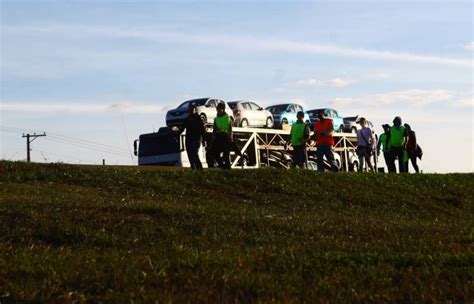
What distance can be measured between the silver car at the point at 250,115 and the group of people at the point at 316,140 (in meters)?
8.43

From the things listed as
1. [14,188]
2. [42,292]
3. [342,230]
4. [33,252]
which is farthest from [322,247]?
[14,188]

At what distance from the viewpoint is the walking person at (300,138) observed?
86.4 feet

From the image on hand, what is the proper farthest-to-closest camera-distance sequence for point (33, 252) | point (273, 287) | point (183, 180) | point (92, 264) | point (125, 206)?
point (183, 180) < point (125, 206) < point (33, 252) < point (92, 264) < point (273, 287)

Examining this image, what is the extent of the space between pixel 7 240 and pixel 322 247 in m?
4.14

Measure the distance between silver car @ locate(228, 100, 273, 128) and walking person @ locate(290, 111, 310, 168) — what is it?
11210mm

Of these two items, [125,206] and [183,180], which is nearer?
[125,206]

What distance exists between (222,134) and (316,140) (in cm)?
302

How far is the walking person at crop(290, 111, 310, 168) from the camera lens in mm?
26344

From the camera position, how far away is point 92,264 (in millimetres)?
9062

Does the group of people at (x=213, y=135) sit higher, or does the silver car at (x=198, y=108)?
the silver car at (x=198, y=108)

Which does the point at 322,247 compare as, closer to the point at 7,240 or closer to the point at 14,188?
the point at 7,240

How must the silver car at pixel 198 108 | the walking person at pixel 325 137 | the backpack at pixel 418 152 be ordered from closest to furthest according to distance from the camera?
the walking person at pixel 325 137
the backpack at pixel 418 152
the silver car at pixel 198 108

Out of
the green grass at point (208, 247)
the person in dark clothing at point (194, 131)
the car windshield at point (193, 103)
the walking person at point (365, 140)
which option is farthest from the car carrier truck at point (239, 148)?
the green grass at point (208, 247)

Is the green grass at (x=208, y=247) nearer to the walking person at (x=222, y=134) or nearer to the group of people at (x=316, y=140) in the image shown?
the group of people at (x=316, y=140)
